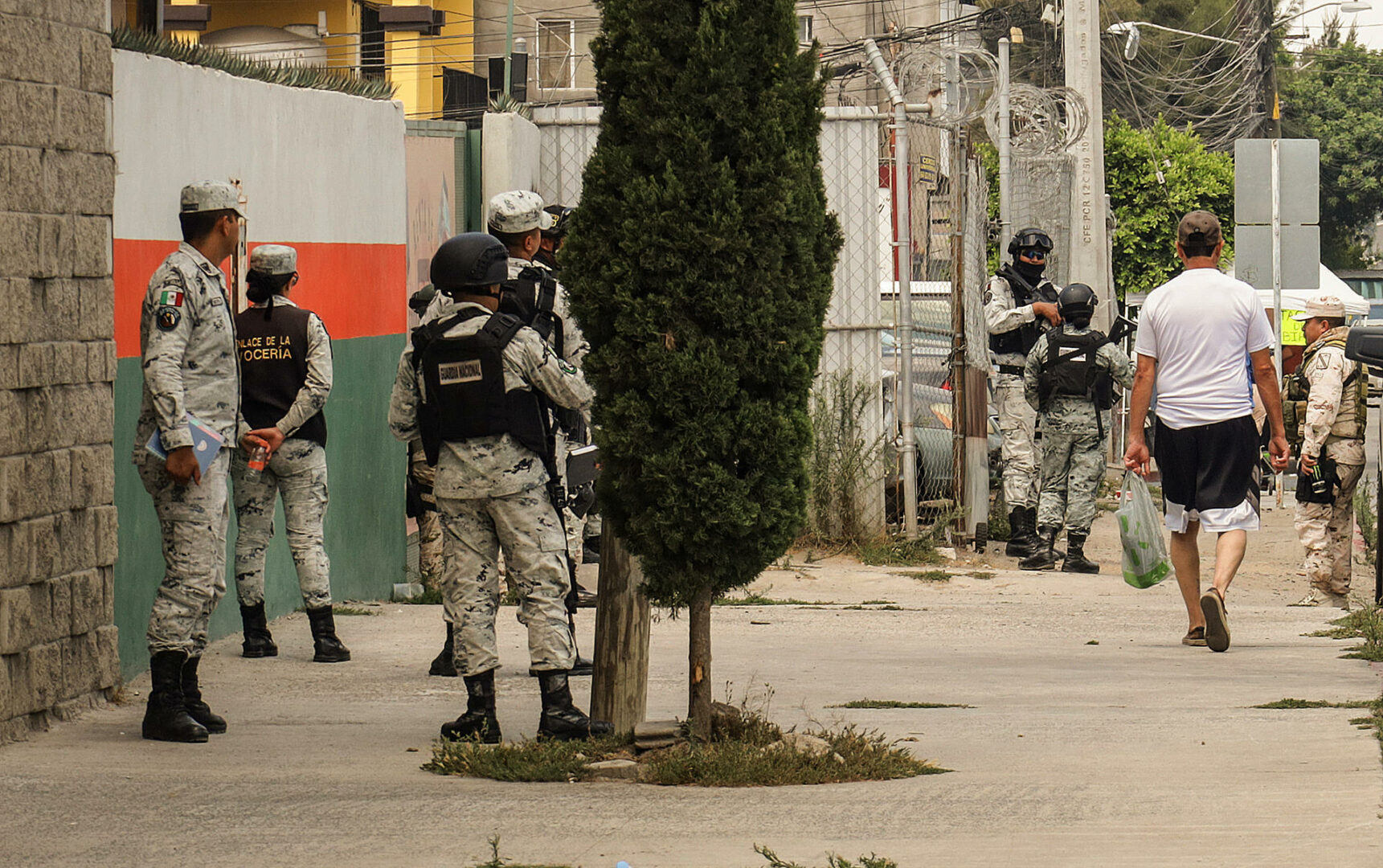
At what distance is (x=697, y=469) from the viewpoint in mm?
5477

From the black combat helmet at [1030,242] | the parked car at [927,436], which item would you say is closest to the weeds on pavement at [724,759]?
the parked car at [927,436]

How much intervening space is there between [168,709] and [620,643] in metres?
1.62

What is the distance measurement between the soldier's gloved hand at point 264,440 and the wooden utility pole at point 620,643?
2273mm

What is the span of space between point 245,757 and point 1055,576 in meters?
7.12

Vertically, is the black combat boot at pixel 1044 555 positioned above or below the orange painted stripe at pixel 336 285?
below

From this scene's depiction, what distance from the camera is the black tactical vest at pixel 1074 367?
12.3m

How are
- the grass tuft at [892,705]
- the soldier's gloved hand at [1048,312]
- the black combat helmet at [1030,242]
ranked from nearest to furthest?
the grass tuft at [892,705] → the soldier's gloved hand at [1048,312] → the black combat helmet at [1030,242]

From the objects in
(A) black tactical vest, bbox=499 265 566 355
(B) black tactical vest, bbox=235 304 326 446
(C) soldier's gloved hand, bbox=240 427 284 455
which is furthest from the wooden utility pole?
(B) black tactical vest, bbox=235 304 326 446

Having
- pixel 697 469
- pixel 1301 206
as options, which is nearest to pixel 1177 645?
pixel 697 469

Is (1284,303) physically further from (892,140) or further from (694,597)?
(694,597)

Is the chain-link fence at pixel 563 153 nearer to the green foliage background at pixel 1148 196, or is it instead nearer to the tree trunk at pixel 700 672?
the tree trunk at pixel 700 672

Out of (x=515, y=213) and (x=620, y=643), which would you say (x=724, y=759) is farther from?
(x=515, y=213)

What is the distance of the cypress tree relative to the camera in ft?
17.7

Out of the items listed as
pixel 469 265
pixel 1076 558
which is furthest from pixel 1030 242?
pixel 469 265
